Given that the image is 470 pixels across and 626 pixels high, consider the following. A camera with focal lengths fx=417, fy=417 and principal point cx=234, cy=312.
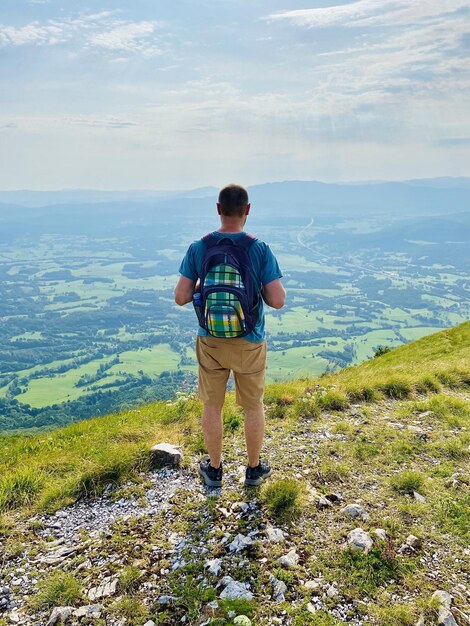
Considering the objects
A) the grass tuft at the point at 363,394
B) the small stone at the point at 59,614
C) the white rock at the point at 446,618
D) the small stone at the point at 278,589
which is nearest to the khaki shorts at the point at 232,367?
the small stone at the point at 278,589

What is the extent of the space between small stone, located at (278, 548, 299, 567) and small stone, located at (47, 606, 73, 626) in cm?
208

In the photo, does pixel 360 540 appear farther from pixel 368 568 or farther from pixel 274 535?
pixel 274 535

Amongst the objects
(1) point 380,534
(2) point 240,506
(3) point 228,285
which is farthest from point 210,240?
(1) point 380,534

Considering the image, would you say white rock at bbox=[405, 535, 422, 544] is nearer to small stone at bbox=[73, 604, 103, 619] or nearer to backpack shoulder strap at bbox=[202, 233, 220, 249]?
small stone at bbox=[73, 604, 103, 619]

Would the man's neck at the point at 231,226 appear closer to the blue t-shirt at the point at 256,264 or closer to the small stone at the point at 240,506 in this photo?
the blue t-shirt at the point at 256,264

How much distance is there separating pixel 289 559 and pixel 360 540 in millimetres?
821

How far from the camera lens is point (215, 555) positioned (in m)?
4.52

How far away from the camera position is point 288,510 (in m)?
5.14

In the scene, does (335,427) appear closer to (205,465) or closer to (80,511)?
(205,465)

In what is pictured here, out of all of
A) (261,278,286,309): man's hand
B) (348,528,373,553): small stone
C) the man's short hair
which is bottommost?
(348,528,373,553): small stone

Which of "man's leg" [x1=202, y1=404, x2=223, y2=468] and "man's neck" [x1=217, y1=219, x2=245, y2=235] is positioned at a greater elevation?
"man's neck" [x1=217, y1=219, x2=245, y2=235]

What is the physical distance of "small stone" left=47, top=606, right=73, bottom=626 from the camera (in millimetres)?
3770

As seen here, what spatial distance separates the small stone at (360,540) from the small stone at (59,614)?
2.88 metres

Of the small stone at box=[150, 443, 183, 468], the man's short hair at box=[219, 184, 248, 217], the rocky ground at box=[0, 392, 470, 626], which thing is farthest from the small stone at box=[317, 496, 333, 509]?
the man's short hair at box=[219, 184, 248, 217]
